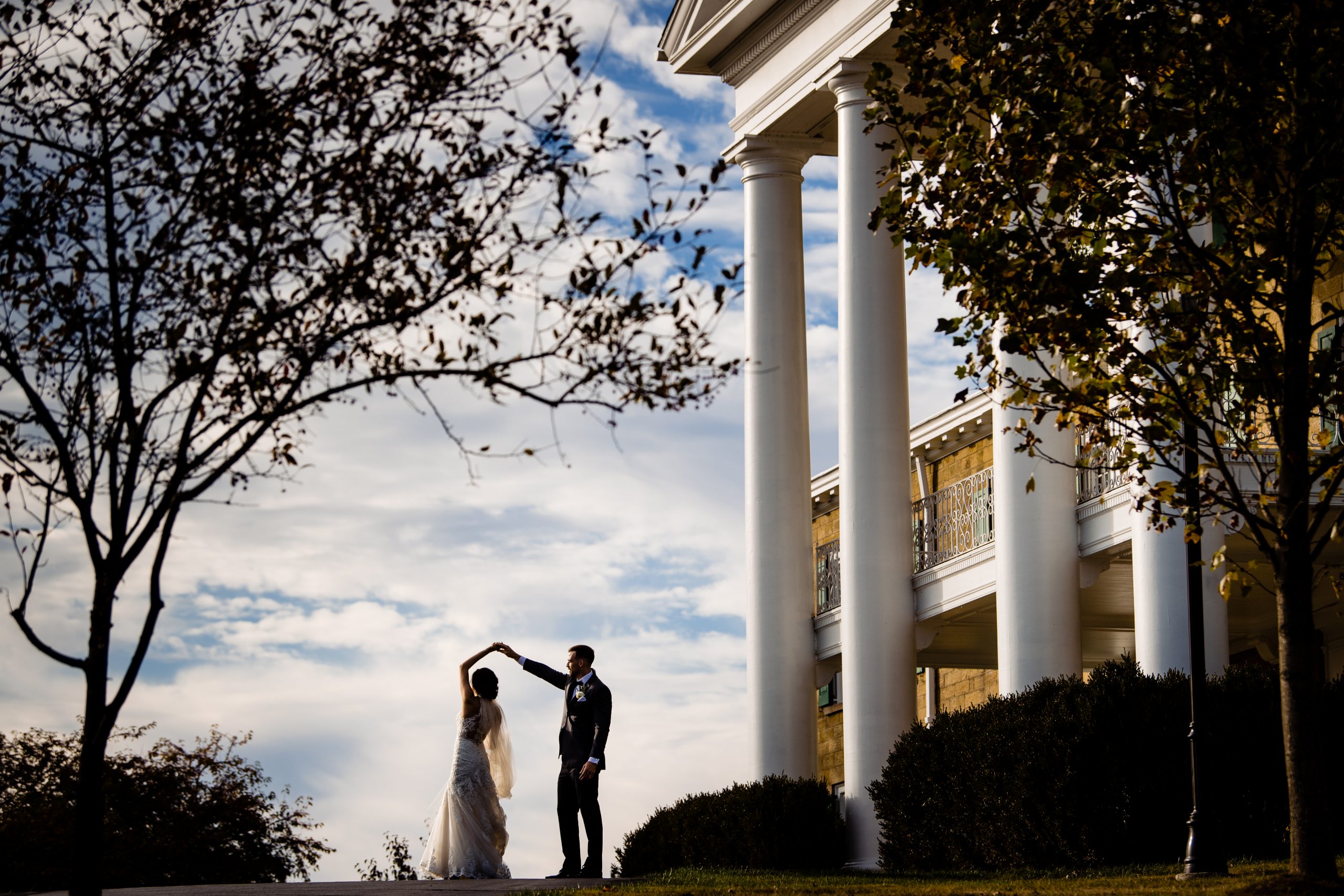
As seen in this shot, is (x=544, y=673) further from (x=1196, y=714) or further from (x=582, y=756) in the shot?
(x=1196, y=714)

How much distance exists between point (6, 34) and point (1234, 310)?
360 inches

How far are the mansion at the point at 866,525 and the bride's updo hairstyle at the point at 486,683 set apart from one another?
6261 millimetres

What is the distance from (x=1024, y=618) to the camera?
21422mm

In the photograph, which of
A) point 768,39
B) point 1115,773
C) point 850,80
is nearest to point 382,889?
point 1115,773

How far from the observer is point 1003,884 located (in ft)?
49.6

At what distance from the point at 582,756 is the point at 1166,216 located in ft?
24.9

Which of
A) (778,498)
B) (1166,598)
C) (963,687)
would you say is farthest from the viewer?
(963,687)

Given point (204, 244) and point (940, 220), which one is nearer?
point (204, 244)

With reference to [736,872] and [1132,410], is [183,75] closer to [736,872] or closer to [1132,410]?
[1132,410]

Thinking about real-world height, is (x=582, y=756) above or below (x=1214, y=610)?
below

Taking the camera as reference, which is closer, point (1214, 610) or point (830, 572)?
point (1214, 610)

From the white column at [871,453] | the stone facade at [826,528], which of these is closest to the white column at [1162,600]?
the white column at [871,453]

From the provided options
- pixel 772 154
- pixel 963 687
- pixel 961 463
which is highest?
pixel 772 154

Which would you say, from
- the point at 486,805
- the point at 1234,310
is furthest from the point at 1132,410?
the point at 486,805
